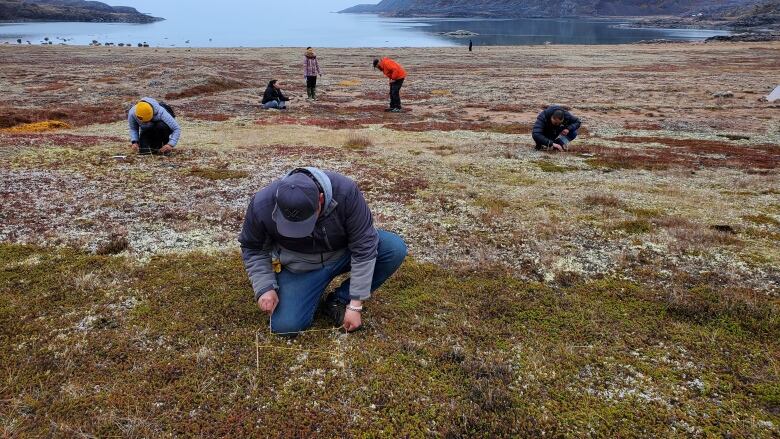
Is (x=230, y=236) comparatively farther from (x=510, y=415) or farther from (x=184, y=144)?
(x=184, y=144)

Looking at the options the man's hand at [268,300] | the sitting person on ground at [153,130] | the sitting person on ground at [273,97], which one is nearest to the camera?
the man's hand at [268,300]

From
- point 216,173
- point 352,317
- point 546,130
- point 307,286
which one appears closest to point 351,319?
point 352,317

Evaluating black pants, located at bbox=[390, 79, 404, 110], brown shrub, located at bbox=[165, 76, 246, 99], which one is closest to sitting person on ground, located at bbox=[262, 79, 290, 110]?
black pants, located at bbox=[390, 79, 404, 110]

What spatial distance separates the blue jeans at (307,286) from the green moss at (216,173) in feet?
26.2

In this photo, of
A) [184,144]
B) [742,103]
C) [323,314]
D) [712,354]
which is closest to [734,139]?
[742,103]

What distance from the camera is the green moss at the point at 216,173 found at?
43.2 ft

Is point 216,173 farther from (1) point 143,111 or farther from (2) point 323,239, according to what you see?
(2) point 323,239

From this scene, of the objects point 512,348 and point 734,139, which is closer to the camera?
point 512,348

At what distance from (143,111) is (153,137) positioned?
1.42m

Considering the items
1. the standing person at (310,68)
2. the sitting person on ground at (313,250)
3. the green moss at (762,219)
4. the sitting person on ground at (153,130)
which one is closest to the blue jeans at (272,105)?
the standing person at (310,68)

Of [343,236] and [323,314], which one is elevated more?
[343,236]

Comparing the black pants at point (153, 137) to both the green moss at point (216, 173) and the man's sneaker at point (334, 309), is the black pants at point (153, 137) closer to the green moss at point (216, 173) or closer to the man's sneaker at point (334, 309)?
the green moss at point (216, 173)

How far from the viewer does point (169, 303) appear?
22.1ft

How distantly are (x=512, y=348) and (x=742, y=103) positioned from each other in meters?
33.3
